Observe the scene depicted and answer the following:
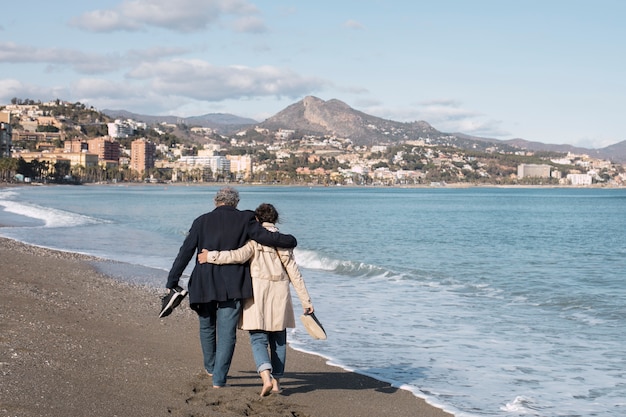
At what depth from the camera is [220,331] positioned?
623 cm

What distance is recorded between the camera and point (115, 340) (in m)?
8.02

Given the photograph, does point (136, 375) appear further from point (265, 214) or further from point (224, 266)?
point (265, 214)

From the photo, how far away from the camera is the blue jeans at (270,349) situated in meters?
6.14

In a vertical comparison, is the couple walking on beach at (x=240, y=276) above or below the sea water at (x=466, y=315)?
above

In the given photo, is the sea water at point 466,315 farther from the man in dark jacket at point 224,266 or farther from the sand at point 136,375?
the man in dark jacket at point 224,266

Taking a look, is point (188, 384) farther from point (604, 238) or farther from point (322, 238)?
point (604, 238)

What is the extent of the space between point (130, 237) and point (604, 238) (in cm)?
2130

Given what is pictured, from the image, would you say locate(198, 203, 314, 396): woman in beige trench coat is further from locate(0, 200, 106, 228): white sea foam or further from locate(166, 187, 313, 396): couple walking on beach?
locate(0, 200, 106, 228): white sea foam

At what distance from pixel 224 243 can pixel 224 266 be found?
0.58 feet

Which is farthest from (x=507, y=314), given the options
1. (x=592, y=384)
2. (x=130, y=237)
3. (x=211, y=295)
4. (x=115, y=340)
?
(x=130, y=237)

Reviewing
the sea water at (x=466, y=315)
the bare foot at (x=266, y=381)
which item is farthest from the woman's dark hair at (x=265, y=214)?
the sea water at (x=466, y=315)

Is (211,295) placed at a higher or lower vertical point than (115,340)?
higher

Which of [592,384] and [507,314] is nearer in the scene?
[592,384]

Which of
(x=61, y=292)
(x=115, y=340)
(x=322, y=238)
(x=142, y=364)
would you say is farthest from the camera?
(x=322, y=238)
